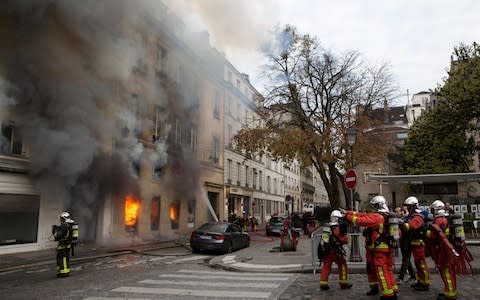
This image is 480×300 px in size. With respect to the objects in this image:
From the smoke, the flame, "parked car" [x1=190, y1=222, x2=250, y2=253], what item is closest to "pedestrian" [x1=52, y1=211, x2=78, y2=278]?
the smoke

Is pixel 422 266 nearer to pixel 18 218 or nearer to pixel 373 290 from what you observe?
A: pixel 373 290

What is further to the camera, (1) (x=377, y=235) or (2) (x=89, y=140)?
(2) (x=89, y=140)

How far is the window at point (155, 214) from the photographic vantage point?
18422 millimetres

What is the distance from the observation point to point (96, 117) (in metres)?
13.7

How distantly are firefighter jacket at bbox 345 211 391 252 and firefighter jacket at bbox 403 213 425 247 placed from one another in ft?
2.23

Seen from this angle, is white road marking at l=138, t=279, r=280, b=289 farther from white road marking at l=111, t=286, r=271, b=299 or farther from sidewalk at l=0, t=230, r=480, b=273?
sidewalk at l=0, t=230, r=480, b=273

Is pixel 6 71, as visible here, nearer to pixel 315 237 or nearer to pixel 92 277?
pixel 92 277

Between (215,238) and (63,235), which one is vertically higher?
(63,235)

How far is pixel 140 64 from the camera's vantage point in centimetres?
1540

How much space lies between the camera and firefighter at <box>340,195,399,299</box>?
5457 mm

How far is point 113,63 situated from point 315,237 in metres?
8.90

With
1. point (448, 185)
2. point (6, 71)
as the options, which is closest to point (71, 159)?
point (6, 71)

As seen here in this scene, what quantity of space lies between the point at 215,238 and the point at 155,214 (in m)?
6.82

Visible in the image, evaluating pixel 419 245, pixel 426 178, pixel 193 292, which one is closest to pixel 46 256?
pixel 193 292
